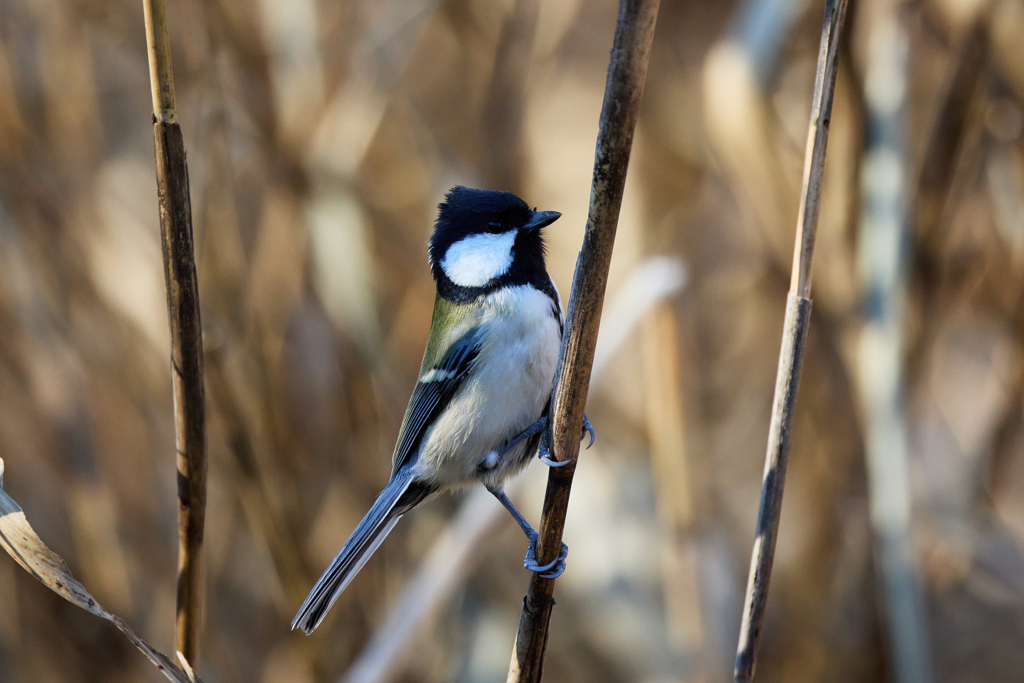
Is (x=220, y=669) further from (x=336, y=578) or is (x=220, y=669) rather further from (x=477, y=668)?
(x=336, y=578)

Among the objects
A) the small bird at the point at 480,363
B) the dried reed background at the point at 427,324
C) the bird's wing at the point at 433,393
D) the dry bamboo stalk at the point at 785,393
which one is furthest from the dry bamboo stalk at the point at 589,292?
the dried reed background at the point at 427,324

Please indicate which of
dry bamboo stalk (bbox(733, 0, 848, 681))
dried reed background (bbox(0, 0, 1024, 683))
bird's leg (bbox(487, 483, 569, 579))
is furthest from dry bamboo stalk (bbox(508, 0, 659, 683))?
dried reed background (bbox(0, 0, 1024, 683))

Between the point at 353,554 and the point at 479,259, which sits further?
the point at 479,259

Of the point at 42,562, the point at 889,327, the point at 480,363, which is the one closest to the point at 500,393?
the point at 480,363

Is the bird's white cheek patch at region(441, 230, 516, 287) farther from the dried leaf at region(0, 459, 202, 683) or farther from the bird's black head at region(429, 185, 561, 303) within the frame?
the dried leaf at region(0, 459, 202, 683)

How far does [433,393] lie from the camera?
4.21ft

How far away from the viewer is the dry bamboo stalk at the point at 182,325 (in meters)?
0.67

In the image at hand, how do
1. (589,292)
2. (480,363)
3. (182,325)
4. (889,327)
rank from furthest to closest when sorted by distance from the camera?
(889,327), (480,363), (182,325), (589,292)

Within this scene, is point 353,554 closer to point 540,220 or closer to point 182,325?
point 182,325

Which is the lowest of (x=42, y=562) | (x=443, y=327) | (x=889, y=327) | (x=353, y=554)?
(x=42, y=562)

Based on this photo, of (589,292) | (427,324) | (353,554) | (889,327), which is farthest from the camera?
(427,324)

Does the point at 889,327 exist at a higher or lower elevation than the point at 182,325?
higher

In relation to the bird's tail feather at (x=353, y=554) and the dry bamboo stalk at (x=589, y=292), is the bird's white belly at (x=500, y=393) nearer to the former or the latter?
the bird's tail feather at (x=353, y=554)

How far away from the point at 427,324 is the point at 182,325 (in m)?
1.26
